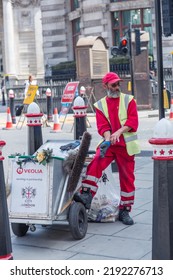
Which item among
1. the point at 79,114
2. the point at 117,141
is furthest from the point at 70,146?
the point at 79,114

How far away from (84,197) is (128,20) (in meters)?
29.6

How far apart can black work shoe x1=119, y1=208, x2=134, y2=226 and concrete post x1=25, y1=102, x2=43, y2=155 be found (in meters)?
1.85

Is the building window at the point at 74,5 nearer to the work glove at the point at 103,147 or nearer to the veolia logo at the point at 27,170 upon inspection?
the work glove at the point at 103,147

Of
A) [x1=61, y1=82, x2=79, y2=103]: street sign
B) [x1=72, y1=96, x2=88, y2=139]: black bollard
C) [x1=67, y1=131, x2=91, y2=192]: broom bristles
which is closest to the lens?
→ [x1=67, y1=131, x2=91, y2=192]: broom bristles

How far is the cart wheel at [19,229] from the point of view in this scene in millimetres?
6622

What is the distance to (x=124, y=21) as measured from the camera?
35.4 meters

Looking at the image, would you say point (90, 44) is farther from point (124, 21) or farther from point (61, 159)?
point (61, 159)

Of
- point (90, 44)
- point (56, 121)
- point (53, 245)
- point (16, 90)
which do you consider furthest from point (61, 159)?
point (16, 90)

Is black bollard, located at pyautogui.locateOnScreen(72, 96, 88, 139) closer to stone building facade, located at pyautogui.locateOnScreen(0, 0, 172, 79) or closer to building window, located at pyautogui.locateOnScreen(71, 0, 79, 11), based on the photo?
stone building facade, located at pyautogui.locateOnScreen(0, 0, 172, 79)

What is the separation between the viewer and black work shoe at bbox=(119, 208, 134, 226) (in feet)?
22.9

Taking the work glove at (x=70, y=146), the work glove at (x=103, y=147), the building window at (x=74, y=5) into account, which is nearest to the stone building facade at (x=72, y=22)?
the building window at (x=74, y=5)

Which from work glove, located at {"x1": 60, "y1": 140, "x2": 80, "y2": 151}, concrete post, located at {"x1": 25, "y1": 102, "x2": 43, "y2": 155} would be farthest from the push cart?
concrete post, located at {"x1": 25, "y1": 102, "x2": 43, "y2": 155}

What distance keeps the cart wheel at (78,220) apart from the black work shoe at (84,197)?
0.08 meters

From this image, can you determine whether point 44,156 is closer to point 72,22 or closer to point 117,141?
point 117,141
